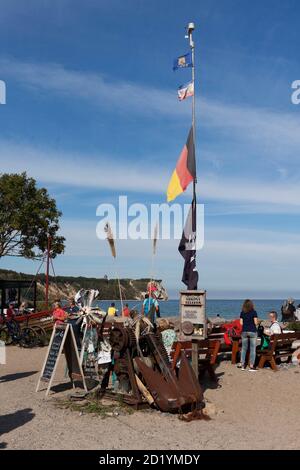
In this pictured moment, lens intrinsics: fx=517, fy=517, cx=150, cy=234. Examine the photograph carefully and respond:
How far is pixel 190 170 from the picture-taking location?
447 inches

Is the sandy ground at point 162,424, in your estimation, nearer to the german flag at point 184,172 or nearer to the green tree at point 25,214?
the german flag at point 184,172

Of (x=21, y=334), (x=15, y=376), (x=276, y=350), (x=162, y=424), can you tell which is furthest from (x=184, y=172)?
(x=21, y=334)

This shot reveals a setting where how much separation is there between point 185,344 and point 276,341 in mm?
2692

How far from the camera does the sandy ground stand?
600 centimetres

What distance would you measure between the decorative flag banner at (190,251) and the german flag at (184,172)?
47cm

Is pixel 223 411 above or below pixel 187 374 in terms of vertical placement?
below

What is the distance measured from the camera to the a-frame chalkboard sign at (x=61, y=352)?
8984 millimetres

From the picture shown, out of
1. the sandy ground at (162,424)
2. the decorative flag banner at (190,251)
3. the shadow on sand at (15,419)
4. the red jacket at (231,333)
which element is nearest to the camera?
the sandy ground at (162,424)

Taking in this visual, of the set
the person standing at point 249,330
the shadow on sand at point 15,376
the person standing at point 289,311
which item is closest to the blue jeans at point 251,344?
the person standing at point 249,330

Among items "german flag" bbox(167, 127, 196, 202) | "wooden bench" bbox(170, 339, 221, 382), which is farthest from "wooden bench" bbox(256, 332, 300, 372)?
"german flag" bbox(167, 127, 196, 202)
